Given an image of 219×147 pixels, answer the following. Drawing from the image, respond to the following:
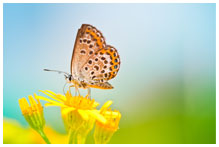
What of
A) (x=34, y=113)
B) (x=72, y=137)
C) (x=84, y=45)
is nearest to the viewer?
(x=72, y=137)

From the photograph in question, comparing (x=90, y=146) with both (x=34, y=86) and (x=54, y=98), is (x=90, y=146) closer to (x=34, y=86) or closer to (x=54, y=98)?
(x=54, y=98)

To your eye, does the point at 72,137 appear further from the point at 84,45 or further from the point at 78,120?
the point at 84,45

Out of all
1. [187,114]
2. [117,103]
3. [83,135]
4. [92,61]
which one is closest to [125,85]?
[117,103]

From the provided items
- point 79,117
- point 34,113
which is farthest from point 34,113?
point 79,117

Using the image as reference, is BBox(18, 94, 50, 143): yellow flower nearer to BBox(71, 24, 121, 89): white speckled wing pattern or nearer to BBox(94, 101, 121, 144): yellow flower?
BBox(94, 101, 121, 144): yellow flower

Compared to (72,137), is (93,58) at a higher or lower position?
higher

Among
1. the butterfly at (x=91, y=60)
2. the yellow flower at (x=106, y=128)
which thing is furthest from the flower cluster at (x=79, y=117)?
the butterfly at (x=91, y=60)
